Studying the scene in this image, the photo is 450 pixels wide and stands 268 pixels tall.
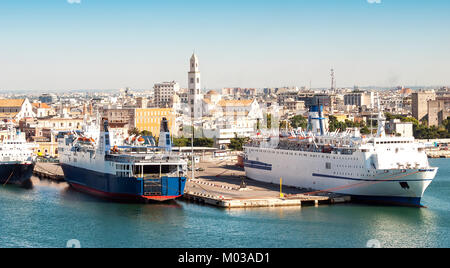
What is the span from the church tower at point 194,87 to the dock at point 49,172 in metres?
22.5

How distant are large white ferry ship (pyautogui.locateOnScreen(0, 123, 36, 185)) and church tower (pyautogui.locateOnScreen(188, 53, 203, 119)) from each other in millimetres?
28334

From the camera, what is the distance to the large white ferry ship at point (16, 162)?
38.3 metres

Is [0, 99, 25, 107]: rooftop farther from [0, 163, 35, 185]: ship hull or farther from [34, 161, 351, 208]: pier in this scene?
[34, 161, 351, 208]: pier

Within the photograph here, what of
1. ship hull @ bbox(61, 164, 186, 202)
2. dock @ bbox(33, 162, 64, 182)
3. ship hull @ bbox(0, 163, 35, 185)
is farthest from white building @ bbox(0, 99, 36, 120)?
ship hull @ bbox(61, 164, 186, 202)

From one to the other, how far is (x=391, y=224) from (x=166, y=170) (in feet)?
30.2

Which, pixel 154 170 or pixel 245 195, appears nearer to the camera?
pixel 245 195

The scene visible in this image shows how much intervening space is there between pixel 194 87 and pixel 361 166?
39760mm

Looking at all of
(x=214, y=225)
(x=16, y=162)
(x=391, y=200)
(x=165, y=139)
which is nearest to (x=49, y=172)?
(x=16, y=162)

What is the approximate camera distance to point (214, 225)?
2489 centimetres

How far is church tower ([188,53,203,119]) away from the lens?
67.4 metres

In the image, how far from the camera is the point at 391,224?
25.5 meters

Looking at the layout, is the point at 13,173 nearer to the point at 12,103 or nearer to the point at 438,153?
the point at 438,153
